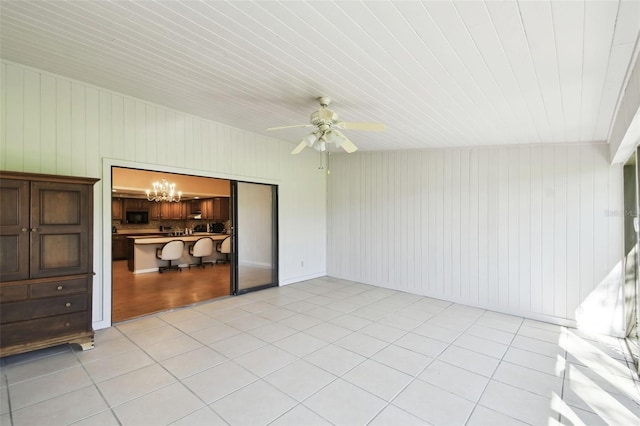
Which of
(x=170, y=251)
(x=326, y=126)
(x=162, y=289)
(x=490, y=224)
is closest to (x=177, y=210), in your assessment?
(x=170, y=251)

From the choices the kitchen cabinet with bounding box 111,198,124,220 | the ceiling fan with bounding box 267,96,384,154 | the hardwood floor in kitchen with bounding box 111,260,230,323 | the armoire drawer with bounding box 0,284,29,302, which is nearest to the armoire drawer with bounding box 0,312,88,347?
the armoire drawer with bounding box 0,284,29,302

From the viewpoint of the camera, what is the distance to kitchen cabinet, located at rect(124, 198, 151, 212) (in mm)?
10258

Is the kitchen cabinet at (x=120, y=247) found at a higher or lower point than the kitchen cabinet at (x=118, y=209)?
lower

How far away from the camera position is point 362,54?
7.54 feet

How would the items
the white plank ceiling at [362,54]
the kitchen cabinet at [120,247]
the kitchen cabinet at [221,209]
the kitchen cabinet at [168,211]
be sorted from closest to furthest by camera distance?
the white plank ceiling at [362,54] < the kitchen cabinet at [120,247] < the kitchen cabinet at [221,209] < the kitchen cabinet at [168,211]

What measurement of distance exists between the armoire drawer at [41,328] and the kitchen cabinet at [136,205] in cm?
852

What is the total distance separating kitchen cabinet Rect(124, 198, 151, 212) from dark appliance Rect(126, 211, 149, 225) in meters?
0.14

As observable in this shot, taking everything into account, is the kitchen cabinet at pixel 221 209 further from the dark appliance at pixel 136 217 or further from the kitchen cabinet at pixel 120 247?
the kitchen cabinet at pixel 120 247

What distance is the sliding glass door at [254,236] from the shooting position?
200 inches

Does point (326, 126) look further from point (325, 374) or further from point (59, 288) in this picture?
point (59, 288)

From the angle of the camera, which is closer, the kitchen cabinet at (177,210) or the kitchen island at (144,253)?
the kitchen island at (144,253)

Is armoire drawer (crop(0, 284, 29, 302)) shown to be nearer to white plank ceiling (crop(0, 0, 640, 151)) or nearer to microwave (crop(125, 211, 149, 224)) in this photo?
white plank ceiling (crop(0, 0, 640, 151))

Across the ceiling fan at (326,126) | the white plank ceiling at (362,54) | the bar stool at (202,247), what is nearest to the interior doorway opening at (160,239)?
the bar stool at (202,247)

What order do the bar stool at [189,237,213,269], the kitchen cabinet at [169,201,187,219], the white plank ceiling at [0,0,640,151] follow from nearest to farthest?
the white plank ceiling at [0,0,640,151] < the bar stool at [189,237,213,269] < the kitchen cabinet at [169,201,187,219]
